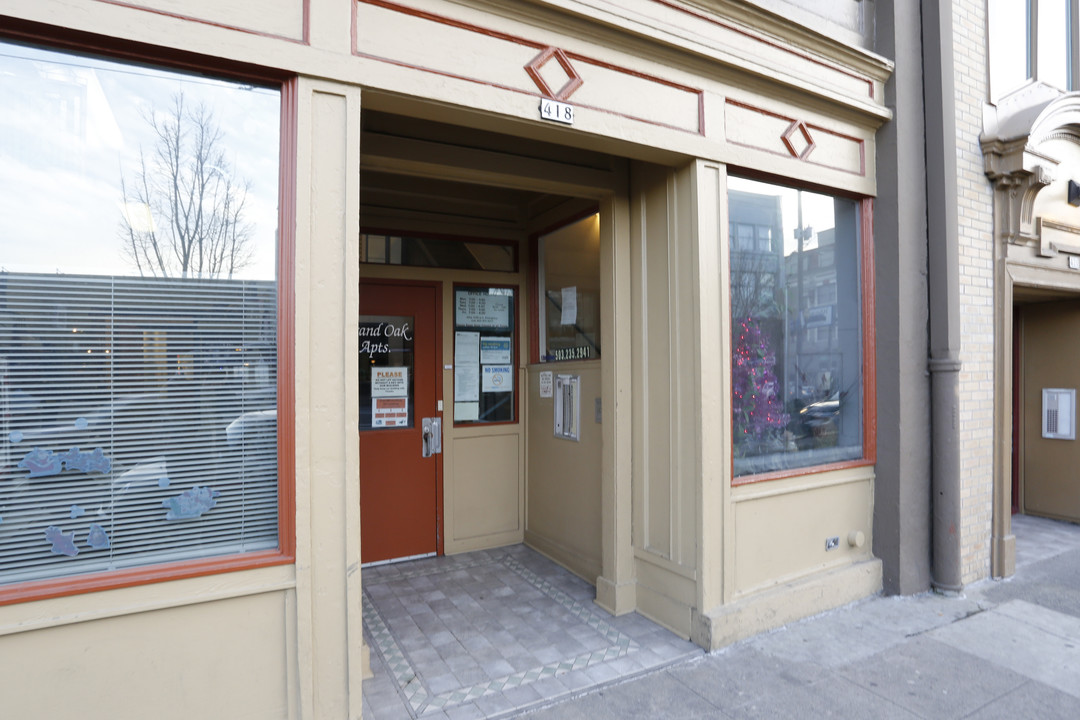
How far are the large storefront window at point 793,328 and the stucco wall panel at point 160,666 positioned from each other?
2956 millimetres

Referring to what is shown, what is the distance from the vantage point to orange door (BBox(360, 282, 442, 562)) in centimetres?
528

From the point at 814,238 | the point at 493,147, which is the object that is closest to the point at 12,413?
the point at 493,147

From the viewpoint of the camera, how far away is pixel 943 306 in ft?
15.5

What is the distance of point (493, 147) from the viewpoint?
160 inches

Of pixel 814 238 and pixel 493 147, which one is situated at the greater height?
pixel 493 147

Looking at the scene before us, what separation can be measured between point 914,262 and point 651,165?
2.20 metres

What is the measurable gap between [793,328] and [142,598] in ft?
13.6

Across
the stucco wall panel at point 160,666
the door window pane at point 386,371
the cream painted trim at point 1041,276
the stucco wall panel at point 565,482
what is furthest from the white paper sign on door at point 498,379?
the cream painted trim at point 1041,276

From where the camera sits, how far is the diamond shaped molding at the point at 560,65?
3.31m

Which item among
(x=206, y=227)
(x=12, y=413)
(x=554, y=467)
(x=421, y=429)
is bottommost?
(x=554, y=467)

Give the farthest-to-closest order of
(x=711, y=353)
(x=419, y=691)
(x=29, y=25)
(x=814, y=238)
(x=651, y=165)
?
(x=814, y=238) < (x=651, y=165) < (x=711, y=353) < (x=419, y=691) < (x=29, y=25)

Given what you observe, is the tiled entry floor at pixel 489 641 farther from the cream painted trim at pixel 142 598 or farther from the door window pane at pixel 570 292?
the door window pane at pixel 570 292

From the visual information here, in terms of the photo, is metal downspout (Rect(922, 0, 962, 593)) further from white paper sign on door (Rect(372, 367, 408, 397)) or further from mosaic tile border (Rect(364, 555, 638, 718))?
white paper sign on door (Rect(372, 367, 408, 397))

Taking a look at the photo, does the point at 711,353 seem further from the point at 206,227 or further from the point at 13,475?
the point at 13,475
